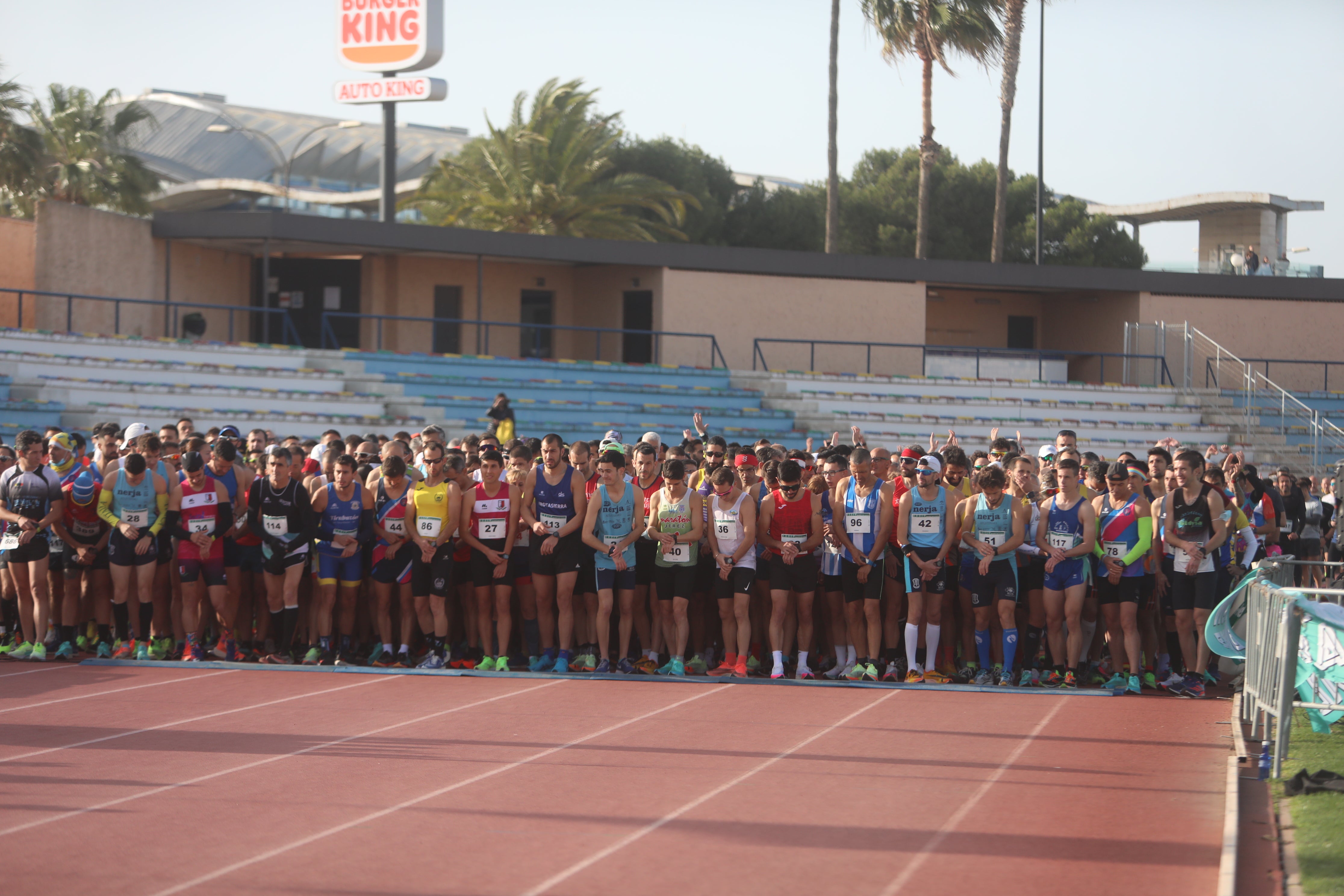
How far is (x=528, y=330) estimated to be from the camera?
29.9m

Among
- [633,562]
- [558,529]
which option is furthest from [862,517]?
[558,529]

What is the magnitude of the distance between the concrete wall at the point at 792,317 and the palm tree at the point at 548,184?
627 centimetres

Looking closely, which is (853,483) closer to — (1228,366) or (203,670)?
(203,670)

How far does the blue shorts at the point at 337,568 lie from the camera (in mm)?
11117

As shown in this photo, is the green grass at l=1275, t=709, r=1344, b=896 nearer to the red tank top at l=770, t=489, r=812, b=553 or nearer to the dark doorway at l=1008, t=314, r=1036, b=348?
the red tank top at l=770, t=489, r=812, b=553

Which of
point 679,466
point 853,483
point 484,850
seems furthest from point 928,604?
point 484,850

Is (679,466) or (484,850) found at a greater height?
(679,466)

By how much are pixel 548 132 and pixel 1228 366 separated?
18559 mm

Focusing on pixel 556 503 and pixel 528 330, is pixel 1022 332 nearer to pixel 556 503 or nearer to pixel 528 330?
pixel 528 330

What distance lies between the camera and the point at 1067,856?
5770mm

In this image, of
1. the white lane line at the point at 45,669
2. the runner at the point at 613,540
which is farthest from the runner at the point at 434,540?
the white lane line at the point at 45,669

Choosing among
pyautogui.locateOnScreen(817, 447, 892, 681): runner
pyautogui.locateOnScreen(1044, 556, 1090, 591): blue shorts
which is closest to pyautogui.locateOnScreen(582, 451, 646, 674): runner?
pyautogui.locateOnScreen(817, 447, 892, 681): runner

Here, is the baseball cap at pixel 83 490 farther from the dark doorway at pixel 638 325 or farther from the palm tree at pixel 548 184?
the palm tree at pixel 548 184

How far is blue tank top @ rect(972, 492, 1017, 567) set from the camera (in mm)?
10359
